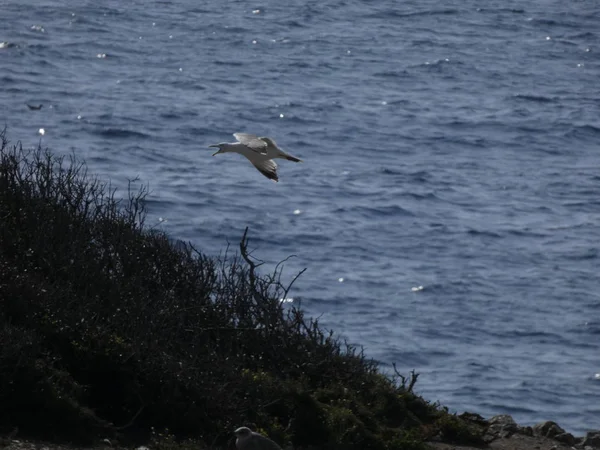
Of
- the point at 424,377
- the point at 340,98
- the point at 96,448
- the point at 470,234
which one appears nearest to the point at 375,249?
the point at 470,234

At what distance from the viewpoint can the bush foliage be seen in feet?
33.6

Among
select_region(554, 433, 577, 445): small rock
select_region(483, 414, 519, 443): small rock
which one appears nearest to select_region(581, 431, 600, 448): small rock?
select_region(554, 433, 577, 445): small rock

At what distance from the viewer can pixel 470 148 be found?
169 ft

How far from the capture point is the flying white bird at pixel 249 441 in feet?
30.9

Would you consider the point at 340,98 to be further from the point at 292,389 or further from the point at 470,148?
the point at 292,389

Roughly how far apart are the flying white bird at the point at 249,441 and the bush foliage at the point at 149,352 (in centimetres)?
97

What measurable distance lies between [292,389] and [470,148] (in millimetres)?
41076

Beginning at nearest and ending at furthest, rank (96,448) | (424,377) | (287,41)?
(96,448) < (424,377) < (287,41)

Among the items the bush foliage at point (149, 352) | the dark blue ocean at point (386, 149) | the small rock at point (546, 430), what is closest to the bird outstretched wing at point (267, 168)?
the bush foliage at point (149, 352)

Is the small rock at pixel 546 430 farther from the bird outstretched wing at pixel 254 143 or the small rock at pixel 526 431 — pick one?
the bird outstretched wing at pixel 254 143

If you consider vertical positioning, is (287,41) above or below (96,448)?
below

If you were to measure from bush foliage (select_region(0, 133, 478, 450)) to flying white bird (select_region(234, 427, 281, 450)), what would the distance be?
0.97m

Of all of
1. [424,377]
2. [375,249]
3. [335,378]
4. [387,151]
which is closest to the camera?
[335,378]

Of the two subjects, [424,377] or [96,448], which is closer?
[96,448]
